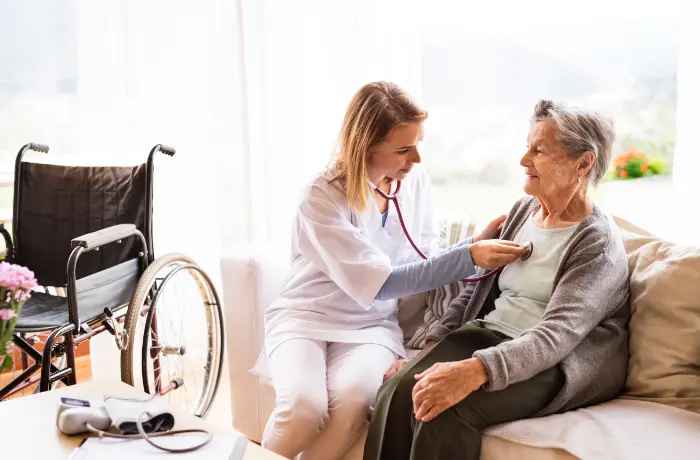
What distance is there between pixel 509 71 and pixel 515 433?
5.54ft

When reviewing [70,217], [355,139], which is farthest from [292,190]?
[355,139]

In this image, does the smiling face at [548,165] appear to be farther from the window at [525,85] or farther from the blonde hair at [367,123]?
the window at [525,85]

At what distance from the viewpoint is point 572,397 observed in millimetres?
1629

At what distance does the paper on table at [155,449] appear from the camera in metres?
1.38

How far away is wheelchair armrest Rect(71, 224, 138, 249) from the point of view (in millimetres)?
1992

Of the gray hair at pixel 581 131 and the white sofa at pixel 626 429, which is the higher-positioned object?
the gray hair at pixel 581 131

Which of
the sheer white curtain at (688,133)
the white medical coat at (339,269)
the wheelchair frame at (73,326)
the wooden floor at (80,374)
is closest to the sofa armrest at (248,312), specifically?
the white medical coat at (339,269)

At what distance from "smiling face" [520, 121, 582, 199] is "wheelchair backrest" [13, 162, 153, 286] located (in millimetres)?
1308

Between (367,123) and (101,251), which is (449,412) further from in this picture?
(101,251)

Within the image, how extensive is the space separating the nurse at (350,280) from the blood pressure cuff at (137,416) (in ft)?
1.13

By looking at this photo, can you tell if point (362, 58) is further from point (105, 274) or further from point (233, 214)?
point (105, 274)

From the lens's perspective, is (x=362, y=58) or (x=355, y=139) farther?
(x=362, y=58)

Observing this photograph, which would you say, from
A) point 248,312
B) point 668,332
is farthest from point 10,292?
point 668,332

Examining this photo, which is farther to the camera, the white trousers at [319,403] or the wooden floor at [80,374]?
the wooden floor at [80,374]
